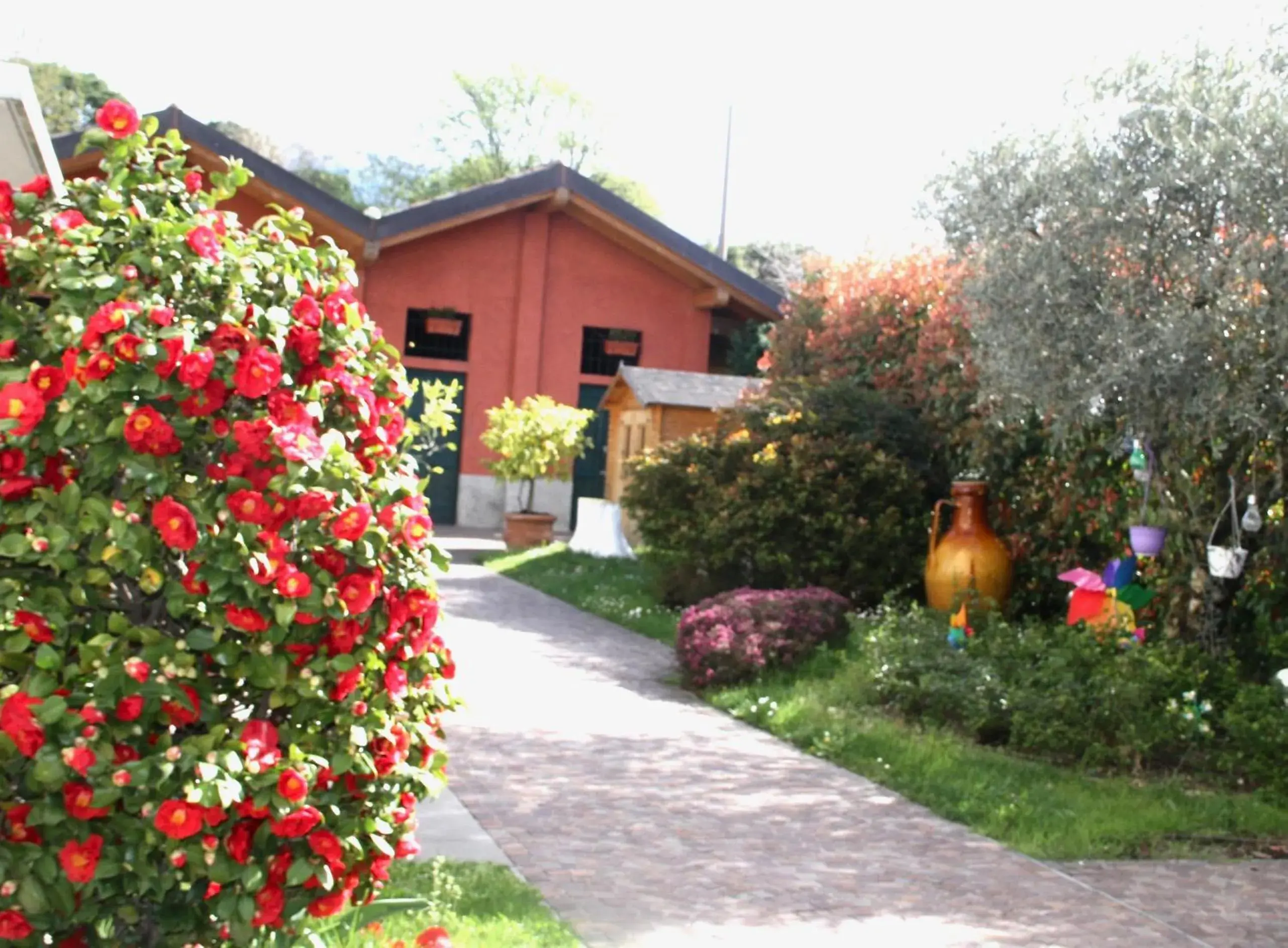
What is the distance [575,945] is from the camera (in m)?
4.97

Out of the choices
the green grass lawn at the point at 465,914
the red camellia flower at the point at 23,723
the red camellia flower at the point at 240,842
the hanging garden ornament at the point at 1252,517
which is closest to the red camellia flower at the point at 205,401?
the red camellia flower at the point at 23,723

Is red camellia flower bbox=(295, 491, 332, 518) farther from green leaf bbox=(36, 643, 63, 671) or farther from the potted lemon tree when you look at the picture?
the potted lemon tree

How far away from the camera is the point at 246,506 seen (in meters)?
3.33

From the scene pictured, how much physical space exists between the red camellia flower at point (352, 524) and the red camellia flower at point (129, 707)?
21.4 inches

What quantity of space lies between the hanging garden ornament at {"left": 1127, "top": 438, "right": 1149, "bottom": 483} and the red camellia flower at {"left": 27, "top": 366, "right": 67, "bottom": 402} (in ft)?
24.6

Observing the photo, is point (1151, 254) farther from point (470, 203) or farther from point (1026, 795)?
point (470, 203)

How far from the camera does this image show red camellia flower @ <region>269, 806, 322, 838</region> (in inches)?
132

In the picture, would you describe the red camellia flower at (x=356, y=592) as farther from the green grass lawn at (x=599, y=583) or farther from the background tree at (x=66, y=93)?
the background tree at (x=66, y=93)

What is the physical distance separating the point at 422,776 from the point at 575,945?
4.82 ft

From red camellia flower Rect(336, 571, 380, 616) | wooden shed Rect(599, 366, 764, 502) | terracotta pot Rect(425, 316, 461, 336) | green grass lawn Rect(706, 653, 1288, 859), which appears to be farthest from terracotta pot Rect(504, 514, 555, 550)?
red camellia flower Rect(336, 571, 380, 616)

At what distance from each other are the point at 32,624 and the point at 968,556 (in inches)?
400

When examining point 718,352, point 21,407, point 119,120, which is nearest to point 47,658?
point 21,407

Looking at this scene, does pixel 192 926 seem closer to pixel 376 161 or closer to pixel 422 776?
pixel 422 776

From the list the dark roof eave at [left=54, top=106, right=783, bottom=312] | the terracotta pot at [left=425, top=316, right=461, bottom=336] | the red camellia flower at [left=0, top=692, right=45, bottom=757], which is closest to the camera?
the red camellia flower at [left=0, top=692, right=45, bottom=757]
